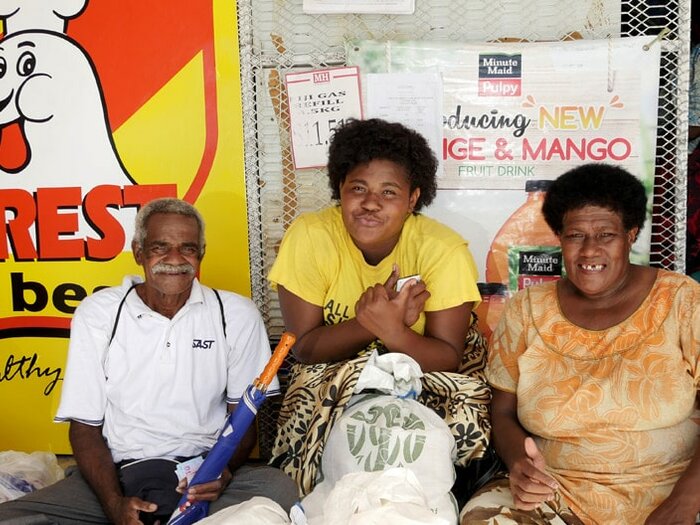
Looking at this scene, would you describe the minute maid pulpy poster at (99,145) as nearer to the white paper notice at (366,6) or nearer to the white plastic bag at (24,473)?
the white paper notice at (366,6)

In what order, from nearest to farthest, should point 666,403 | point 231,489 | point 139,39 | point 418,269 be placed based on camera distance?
point 666,403 → point 231,489 → point 418,269 → point 139,39

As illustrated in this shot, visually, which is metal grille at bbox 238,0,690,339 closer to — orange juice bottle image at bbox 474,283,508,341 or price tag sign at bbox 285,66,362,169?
price tag sign at bbox 285,66,362,169

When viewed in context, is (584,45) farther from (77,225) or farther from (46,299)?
(46,299)

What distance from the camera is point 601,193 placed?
225cm

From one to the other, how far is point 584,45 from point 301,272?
1505 millimetres

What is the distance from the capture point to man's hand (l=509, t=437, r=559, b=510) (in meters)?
2.01

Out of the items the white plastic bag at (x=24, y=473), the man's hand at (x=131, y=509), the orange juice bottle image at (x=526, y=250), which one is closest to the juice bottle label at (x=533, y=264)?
the orange juice bottle image at (x=526, y=250)

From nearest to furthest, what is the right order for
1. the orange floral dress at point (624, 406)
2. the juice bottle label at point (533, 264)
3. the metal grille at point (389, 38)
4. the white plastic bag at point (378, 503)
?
the white plastic bag at point (378, 503) < the orange floral dress at point (624, 406) < the metal grille at point (389, 38) < the juice bottle label at point (533, 264)

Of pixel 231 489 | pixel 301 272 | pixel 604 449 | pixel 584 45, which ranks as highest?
pixel 584 45

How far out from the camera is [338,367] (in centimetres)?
242

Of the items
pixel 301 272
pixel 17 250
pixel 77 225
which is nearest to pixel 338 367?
pixel 301 272

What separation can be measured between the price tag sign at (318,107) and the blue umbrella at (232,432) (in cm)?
126

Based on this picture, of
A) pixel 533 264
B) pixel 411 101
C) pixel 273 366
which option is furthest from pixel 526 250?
pixel 273 366

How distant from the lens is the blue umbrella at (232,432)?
2.06 meters
